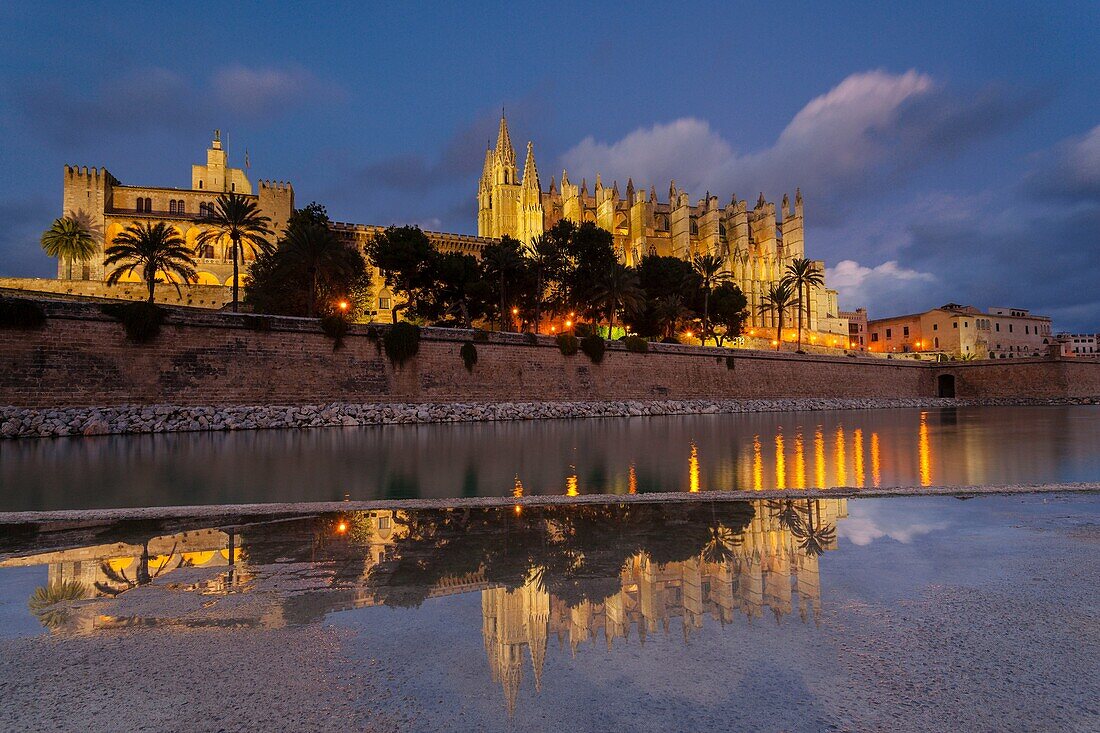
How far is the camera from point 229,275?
52.8 metres

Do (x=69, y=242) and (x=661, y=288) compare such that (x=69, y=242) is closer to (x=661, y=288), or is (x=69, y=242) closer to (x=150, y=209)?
(x=150, y=209)

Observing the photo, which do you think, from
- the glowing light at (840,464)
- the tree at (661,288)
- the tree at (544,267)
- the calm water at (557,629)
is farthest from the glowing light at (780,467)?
the tree at (661,288)

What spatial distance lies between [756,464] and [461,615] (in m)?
9.34

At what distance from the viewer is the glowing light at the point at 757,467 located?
8906 millimetres

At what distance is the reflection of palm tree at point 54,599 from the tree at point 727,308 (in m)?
57.4

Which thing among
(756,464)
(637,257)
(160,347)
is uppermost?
(637,257)

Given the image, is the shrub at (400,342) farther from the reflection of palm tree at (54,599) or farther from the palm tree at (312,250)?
the reflection of palm tree at (54,599)

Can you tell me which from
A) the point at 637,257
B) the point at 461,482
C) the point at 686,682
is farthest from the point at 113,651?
the point at 637,257

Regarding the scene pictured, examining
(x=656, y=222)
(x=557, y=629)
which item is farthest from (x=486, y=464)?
(x=656, y=222)

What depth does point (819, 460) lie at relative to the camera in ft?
40.6

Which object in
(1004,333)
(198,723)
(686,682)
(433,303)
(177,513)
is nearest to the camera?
(198,723)

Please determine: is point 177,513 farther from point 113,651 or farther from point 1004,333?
point 1004,333

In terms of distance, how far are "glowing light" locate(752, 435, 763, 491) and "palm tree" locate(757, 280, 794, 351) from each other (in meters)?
48.5

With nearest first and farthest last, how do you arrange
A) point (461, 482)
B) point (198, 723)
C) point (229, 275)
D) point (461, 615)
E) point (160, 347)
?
point (198, 723) → point (461, 615) → point (461, 482) → point (160, 347) → point (229, 275)
